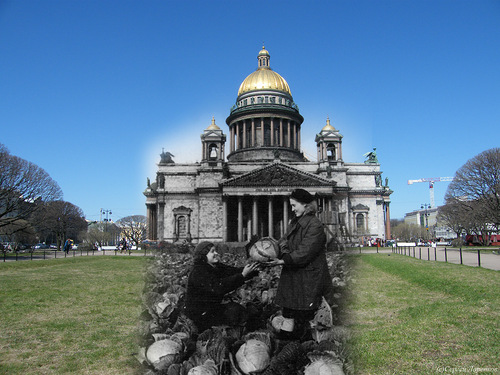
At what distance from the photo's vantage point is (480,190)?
42.8 m

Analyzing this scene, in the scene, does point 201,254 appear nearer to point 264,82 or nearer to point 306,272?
point 306,272

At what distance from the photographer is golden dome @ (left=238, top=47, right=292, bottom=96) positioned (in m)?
63.2

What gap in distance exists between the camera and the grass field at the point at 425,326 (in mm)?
5672

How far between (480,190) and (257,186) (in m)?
25.0

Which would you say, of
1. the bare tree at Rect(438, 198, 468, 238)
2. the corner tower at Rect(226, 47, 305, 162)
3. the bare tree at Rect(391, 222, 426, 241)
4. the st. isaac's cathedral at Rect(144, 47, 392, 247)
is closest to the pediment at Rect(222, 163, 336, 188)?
the st. isaac's cathedral at Rect(144, 47, 392, 247)

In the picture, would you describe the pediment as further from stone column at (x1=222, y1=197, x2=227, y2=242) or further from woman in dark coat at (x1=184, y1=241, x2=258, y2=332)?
woman in dark coat at (x1=184, y1=241, x2=258, y2=332)

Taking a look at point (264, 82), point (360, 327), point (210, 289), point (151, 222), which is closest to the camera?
point (210, 289)

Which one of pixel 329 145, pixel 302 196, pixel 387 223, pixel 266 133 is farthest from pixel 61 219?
pixel 302 196

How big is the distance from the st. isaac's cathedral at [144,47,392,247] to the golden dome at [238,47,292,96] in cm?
296

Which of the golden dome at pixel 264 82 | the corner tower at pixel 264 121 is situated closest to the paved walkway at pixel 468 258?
the corner tower at pixel 264 121

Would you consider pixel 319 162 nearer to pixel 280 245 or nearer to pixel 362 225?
pixel 362 225

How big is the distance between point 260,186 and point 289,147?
18.3 meters

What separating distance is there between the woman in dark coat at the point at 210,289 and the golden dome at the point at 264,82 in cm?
6095

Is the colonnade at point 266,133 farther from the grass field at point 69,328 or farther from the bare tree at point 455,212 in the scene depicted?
the grass field at point 69,328
